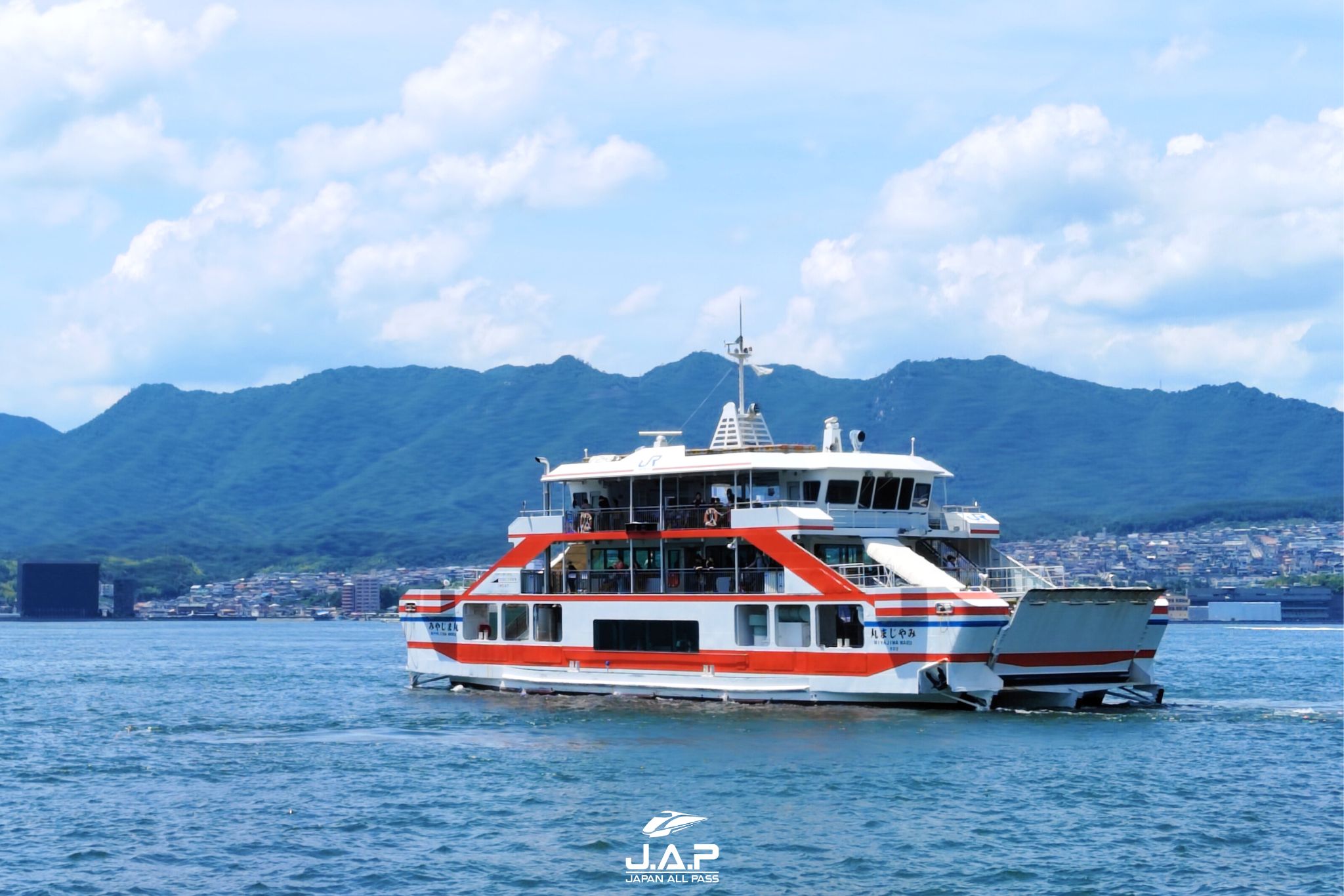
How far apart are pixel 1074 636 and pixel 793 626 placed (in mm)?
6683

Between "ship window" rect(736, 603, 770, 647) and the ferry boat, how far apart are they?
0.07 meters

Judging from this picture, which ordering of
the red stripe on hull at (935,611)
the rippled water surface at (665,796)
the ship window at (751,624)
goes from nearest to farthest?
the rippled water surface at (665,796) < the red stripe on hull at (935,611) < the ship window at (751,624)

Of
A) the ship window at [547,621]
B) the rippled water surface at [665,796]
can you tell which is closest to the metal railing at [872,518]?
the rippled water surface at [665,796]

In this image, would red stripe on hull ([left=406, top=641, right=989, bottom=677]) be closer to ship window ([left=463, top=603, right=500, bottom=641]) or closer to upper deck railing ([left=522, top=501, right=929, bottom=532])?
ship window ([left=463, top=603, right=500, bottom=641])

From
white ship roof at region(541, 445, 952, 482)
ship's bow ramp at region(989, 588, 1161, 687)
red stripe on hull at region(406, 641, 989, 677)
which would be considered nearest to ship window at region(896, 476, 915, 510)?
white ship roof at region(541, 445, 952, 482)

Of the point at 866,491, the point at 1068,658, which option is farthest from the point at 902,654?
the point at 866,491

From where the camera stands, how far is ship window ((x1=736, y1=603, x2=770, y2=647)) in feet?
143

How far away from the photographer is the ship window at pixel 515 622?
50.7 meters

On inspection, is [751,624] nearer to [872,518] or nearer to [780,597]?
[780,597]

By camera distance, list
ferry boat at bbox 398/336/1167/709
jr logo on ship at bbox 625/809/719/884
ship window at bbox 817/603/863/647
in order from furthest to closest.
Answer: ship window at bbox 817/603/863/647 → ferry boat at bbox 398/336/1167/709 → jr logo on ship at bbox 625/809/719/884

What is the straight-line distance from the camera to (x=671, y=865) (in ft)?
85.4

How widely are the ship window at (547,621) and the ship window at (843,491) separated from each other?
925 cm

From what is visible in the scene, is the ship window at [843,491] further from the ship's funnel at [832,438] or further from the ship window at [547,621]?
the ship window at [547,621]

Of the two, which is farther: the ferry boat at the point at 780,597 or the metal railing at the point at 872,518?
the metal railing at the point at 872,518
